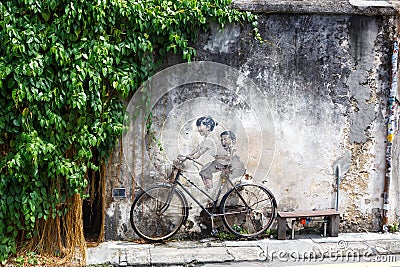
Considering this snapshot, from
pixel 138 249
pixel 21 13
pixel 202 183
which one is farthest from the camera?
pixel 202 183

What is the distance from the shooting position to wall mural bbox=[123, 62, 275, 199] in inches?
266

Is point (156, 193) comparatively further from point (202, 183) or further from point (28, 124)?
point (28, 124)

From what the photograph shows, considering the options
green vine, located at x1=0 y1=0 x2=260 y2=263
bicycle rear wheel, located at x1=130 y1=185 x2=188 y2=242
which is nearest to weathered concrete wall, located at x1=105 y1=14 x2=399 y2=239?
bicycle rear wheel, located at x1=130 y1=185 x2=188 y2=242

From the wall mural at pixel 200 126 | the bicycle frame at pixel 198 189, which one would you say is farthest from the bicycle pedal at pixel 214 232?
the wall mural at pixel 200 126

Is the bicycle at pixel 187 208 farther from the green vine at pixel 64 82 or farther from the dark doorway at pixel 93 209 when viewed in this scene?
the green vine at pixel 64 82

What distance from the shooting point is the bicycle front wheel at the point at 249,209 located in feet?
22.9

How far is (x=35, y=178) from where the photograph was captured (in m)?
6.18

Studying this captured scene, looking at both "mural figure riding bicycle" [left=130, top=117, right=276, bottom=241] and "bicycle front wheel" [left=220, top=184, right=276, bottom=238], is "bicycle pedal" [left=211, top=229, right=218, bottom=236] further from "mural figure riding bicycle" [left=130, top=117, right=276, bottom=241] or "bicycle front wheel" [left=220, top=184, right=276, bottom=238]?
"bicycle front wheel" [left=220, top=184, right=276, bottom=238]

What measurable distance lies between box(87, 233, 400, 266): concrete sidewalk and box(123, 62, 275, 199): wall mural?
827 millimetres

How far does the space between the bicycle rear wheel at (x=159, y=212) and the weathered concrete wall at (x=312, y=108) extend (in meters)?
0.16

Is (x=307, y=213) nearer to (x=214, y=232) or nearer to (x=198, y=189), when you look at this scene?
(x=214, y=232)

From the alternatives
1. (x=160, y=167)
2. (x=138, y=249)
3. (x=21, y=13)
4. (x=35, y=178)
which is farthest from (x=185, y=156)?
(x=21, y=13)

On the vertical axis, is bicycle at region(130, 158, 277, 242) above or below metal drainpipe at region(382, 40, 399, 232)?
below

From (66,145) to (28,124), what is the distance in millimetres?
509
